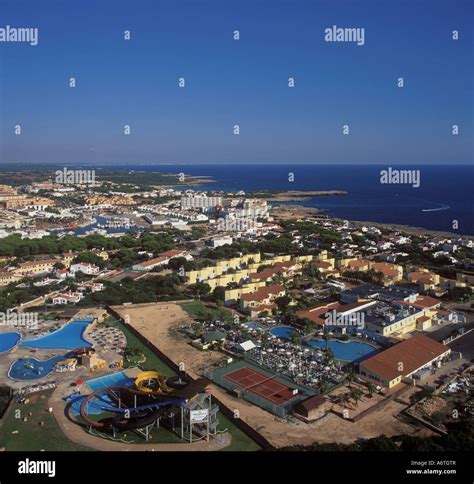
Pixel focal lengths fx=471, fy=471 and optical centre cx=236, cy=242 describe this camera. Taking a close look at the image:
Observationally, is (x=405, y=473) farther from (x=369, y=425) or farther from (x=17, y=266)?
(x=17, y=266)

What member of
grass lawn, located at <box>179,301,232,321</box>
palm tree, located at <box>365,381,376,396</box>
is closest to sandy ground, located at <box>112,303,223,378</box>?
grass lawn, located at <box>179,301,232,321</box>

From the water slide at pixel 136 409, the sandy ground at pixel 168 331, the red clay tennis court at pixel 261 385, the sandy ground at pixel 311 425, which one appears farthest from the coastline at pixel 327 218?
the water slide at pixel 136 409

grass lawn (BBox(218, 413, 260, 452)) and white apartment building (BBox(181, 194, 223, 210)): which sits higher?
white apartment building (BBox(181, 194, 223, 210))

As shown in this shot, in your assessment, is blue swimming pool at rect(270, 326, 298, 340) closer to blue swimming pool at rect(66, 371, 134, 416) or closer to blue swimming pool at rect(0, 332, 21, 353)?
blue swimming pool at rect(66, 371, 134, 416)

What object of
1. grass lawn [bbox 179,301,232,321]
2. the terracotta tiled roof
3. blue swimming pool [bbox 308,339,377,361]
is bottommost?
blue swimming pool [bbox 308,339,377,361]

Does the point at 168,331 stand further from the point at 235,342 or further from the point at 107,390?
the point at 107,390

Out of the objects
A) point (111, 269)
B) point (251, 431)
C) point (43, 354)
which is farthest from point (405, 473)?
point (111, 269)

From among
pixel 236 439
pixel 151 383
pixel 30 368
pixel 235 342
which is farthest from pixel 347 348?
pixel 30 368

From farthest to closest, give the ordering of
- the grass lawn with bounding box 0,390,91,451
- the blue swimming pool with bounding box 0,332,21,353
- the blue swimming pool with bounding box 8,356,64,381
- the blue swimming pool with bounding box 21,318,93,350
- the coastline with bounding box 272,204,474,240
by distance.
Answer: the coastline with bounding box 272,204,474,240 → the blue swimming pool with bounding box 21,318,93,350 → the blue swimming pool with bounding box 0,332,21,353 → the blue swimming pool with bounding box 8,356,64,381 → the grass lawn with bounding box 0,390,91,451

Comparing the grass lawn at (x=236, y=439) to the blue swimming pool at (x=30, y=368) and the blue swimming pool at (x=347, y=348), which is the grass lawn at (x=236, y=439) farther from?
the blue swimming pool at (x=30, y=368)
